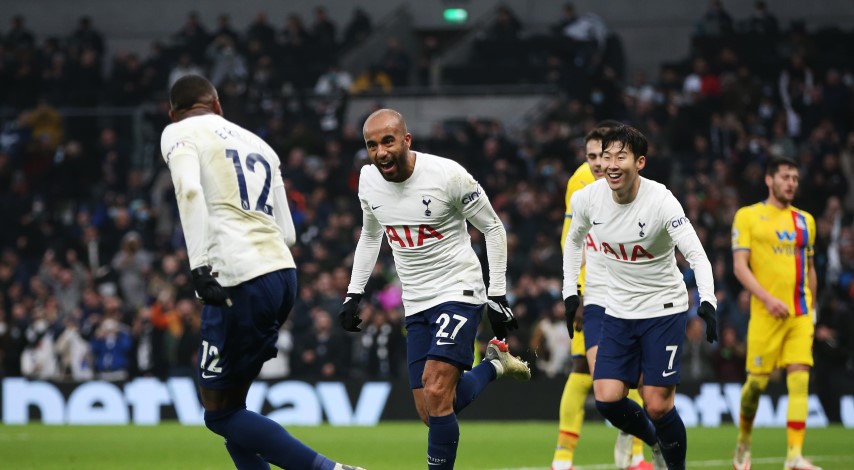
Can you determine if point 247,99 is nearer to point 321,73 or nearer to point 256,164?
point 321,73

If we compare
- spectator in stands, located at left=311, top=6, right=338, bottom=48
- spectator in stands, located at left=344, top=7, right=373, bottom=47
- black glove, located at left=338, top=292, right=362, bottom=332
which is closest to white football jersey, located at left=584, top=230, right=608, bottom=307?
black glove, located at left=338, top=292, right=362, bottom=332

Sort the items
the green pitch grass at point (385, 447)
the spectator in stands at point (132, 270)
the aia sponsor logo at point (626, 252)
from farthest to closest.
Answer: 1. the spectator in stands at point (132, 270)
2. the green pitch grass at point (385, 447)
3. the aia sponsor logo at point (626, 252)

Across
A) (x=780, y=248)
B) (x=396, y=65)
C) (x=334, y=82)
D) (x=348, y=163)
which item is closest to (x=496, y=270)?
(x=780, y=248)

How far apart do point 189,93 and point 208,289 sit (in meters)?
1.32

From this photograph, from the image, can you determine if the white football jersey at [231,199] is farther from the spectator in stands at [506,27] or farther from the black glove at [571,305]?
the spectator in stands at [506,27]

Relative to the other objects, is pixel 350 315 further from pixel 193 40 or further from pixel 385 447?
pixel 193 40

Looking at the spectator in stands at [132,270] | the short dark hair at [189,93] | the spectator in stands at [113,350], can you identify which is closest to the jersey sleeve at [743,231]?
the short dark hair at [189,93]

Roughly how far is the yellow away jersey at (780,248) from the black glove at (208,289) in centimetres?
603

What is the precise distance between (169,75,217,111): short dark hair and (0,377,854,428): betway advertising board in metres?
11.1

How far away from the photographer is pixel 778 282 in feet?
37.0

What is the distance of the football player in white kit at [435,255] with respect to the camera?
8.09 metres

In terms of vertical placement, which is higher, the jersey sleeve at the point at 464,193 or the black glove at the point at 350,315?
the jersey sleeve at the point at 464,193

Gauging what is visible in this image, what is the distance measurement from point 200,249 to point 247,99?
755 inches

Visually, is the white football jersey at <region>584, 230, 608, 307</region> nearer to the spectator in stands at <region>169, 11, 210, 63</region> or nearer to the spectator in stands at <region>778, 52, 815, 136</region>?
the spectator in stands at <region>778, 52, 815, 136</region>
